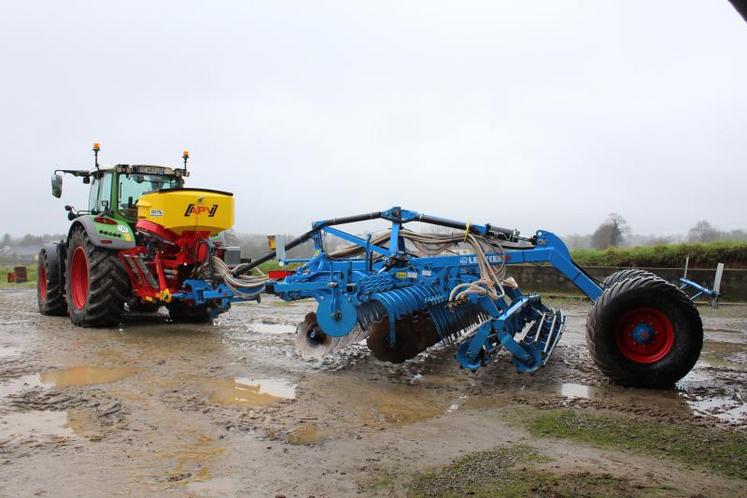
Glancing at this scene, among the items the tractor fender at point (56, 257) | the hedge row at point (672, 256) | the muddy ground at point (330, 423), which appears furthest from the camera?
the hedge row at point (672, 256)

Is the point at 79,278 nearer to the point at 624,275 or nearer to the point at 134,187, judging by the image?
the point at 134,187

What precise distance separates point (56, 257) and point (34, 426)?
608 centimetres

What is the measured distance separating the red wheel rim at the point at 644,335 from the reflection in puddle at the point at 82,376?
4.18 m

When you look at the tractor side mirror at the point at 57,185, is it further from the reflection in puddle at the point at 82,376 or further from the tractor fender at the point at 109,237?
the reflection in puddle at the point at 82,376

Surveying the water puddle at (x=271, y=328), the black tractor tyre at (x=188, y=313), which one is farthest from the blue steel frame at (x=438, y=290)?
the black tractor tyre at (x=188, y=313)

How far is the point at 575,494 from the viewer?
9.18 feet

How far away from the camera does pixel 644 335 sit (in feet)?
15.4

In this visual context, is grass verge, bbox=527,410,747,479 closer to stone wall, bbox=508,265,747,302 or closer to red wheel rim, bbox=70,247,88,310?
red wheel rim, bbox=70,247,88,310

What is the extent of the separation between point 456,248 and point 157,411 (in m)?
2.92

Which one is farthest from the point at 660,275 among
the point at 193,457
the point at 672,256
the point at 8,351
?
the point at 193,457

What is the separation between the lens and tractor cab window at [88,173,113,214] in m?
8.44

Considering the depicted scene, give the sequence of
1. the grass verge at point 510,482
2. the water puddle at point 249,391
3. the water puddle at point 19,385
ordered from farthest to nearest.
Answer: the water puddle at point 19,385
the water puddle at point 249,391
the grass verge at point 510,482

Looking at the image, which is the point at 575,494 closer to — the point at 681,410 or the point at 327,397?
the point at 681,410

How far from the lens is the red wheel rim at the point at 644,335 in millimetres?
4695
